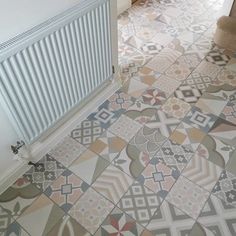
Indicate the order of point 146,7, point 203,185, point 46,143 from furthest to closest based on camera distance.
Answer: point 146,7 → point 46,143 → point 203,185

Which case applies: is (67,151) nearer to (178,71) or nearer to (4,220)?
(4,220)

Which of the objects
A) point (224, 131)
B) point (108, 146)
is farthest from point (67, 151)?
point (224, 131)

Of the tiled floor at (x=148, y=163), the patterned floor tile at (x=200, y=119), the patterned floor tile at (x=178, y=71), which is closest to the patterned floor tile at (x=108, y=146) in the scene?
the tiled floor at (x=148, y=163)

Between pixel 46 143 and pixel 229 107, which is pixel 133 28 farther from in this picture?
pixel 46 143

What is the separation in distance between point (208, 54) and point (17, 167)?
167 cm

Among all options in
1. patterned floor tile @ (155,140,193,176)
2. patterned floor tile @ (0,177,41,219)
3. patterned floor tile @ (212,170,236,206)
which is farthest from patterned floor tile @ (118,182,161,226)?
patterned floor tile @ (0,177,41,219)

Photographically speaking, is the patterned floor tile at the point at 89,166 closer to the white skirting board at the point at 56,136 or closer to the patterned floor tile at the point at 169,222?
the white skirting board at the point at 56,136

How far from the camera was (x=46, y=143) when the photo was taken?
4.96 feet

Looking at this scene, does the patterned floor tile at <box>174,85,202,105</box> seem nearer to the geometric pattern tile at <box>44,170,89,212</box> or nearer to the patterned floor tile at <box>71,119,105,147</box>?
the patterned floor tile at <box>71,119,105,147</box>

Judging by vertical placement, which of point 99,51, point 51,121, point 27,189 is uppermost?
point 99,51

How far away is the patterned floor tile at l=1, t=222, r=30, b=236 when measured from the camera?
1.25 meters

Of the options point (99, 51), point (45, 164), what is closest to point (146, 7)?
point (99, 51)

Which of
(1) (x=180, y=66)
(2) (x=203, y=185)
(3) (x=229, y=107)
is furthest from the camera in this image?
(1) (x=180, y=66)

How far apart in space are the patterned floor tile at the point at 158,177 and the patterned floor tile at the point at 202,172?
0.08m
